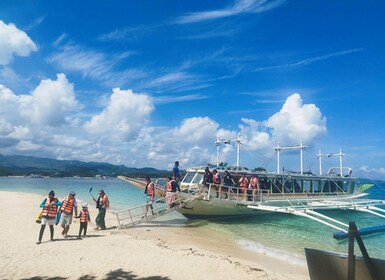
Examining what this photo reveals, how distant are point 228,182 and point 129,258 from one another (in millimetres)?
11797

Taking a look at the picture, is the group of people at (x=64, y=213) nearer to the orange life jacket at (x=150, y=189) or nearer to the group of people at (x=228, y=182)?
the orange life jacket at (x=150, y=189)

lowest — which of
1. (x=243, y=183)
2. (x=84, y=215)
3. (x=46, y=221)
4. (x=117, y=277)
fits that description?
(x=117, y=277)

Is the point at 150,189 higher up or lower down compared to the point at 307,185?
lower down

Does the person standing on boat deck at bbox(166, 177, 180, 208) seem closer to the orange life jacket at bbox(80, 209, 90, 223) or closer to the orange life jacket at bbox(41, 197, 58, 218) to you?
the orange life jacket at bbox(80, 209, 90, 223)

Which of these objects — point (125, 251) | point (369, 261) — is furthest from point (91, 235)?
point (369, 261)

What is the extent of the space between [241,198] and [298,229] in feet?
12.8

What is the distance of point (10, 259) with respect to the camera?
10297 mm

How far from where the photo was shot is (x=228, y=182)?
2177 cm

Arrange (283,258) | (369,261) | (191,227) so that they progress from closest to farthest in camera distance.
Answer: (369,261) → (283,258) → (191,227)

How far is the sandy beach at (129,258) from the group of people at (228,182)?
16.2 feet

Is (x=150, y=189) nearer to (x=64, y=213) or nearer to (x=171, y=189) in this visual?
(x=171, y=189)

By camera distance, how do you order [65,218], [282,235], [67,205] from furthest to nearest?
[282,235]
[65,218]
[67,205]

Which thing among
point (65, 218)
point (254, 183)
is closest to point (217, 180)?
point (254, 183)

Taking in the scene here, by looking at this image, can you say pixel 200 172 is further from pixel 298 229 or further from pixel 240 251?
pixel 240 251
